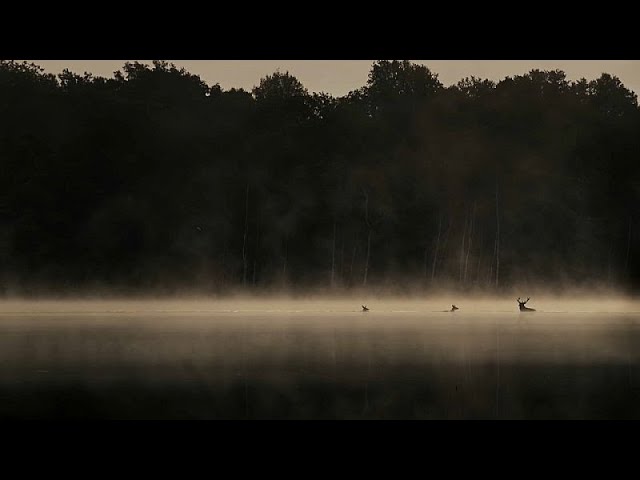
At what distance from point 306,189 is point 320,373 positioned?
34.4 metres

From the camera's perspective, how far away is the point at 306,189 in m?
47.8

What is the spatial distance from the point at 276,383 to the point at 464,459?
527cm

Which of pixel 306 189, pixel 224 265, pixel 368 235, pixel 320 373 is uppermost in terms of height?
pixel 306 189

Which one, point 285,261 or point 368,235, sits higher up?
point 368,235

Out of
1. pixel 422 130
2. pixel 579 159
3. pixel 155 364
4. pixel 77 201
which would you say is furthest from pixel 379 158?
pixel 155 364

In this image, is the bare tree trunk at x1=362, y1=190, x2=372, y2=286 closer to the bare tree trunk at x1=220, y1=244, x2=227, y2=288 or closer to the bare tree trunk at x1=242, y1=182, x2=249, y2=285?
the bare tree trunk at x1=242, y1=182, x2=249, y2=285

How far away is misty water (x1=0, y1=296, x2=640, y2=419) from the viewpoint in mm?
10344

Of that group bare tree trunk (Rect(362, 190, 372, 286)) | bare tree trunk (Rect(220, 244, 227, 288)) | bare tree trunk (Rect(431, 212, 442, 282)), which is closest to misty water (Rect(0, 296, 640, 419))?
bare tree trunk (Rect(220, 244, 227, 288))

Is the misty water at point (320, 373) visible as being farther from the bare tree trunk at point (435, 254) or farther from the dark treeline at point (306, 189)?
the bare tree trunk at point (435, 254)

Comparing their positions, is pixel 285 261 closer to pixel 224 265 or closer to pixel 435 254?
pixel 224 265

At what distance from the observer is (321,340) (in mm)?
20016

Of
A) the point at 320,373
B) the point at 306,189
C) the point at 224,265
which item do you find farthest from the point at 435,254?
the point at 320,373

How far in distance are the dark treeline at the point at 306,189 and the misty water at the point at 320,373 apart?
22.1m

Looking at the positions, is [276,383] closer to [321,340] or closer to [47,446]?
[47,446]
